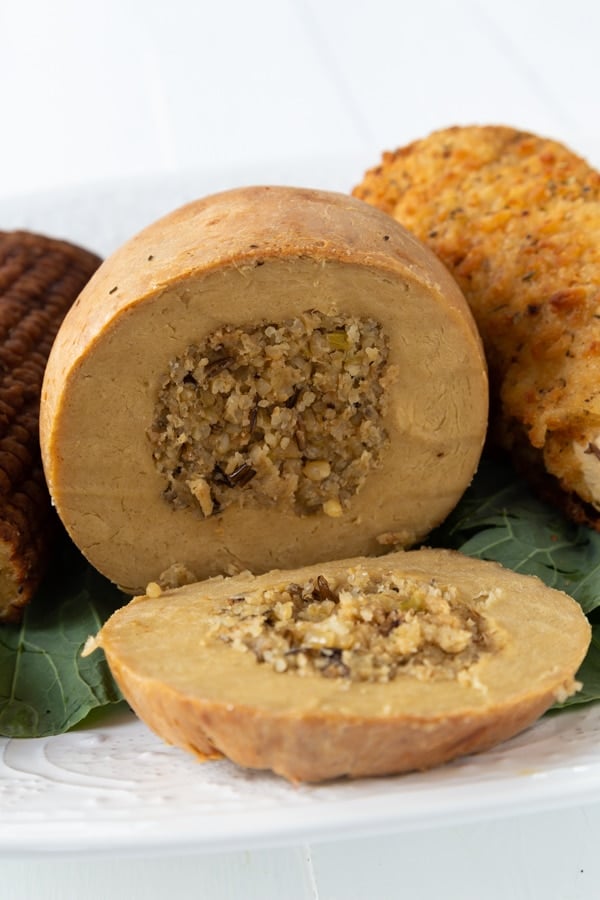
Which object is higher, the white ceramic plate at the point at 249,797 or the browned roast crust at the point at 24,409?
the browned roast crust at the point at 24,409

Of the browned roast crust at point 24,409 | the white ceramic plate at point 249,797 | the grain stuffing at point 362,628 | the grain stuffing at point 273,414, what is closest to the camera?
the white ceramic plate at point 249,797

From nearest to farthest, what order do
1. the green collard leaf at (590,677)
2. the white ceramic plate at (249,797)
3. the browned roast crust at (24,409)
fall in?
the white ceramic plate at (249,797) → the green collard leaf at (590,677) → the browned roast crust at (24,409)

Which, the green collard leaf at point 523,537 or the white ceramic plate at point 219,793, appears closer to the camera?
the white ceramic plate at point 219,793

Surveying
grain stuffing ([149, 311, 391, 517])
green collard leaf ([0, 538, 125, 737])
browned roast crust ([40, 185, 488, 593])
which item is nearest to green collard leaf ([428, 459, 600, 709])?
browned roast crust ([40, 185, 488, 593])

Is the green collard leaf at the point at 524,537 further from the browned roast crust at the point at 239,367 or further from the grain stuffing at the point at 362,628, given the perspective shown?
the grain stuffing at the point at 362,628

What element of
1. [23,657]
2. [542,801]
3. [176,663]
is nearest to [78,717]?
[23,657]

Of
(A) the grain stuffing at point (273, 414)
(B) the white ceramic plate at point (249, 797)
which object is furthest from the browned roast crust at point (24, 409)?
(B) the white ceramic plate at point (249, 797)

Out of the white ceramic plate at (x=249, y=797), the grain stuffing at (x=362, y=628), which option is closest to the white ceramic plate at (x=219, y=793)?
the white ceramic plate at (x=249, y=797)

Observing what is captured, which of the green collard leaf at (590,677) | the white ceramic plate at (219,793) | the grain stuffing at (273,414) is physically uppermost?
the grain stuffing at (273,414)

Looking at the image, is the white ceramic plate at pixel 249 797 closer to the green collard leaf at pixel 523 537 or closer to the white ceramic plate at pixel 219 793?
the white ceramic plate at pixel 219 793
